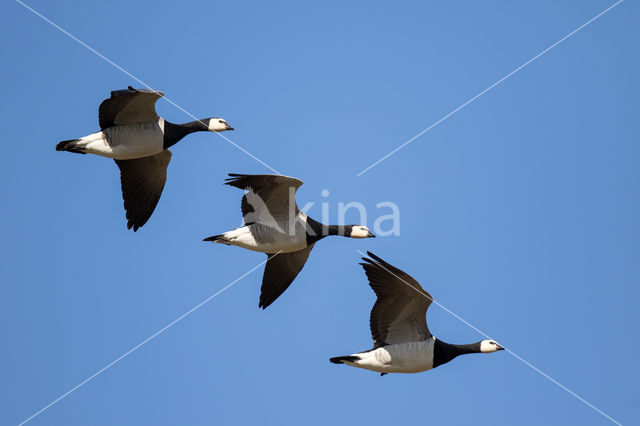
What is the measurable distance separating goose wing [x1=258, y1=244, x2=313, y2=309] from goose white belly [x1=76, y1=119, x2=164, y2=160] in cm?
370

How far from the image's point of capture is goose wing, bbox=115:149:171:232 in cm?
2205

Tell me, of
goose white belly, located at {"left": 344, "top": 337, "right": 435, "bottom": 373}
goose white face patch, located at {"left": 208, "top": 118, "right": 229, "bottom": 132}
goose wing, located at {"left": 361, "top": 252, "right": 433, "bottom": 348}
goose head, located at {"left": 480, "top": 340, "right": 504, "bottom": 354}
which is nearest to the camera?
goose wing, located at {"left": 361, "top": 252, "right": 433, "bottom": 348}

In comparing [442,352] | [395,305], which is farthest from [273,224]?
[442,352]

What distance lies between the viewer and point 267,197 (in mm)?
20094

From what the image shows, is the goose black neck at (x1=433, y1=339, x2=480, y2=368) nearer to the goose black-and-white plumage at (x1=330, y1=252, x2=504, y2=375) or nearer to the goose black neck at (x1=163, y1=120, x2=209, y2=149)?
the goose black-and-white plumage at (x1=330, y1=252, x2=504, y2=375)

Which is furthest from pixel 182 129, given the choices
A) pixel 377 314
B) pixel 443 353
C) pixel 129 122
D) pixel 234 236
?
pixel 443 353

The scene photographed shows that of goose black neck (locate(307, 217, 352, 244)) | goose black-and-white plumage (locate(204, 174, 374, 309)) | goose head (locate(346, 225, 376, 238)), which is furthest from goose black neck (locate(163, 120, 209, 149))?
goose head (locate(346, 225, 376, 238))

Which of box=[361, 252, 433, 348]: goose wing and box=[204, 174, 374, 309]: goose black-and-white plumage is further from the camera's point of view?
box=[204, 174, 374, 309]: goose black-and-white plumage

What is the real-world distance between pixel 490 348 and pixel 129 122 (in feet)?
28.0

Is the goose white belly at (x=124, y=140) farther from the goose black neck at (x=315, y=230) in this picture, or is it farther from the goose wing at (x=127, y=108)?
the goose black neck at (x=315, y=230)

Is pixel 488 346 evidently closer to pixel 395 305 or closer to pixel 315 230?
pixel 395 305

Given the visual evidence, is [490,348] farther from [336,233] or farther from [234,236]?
[234,236]

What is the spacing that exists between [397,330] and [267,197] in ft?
11.9

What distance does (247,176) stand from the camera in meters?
19.5
